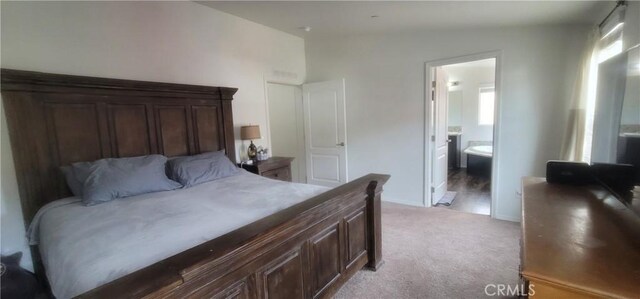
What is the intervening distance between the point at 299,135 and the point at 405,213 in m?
2.20

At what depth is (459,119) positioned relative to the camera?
6.61m

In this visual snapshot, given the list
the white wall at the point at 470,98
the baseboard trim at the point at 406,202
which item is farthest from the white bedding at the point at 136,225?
the white wall at the point at 470,98

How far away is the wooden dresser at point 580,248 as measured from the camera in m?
0.77

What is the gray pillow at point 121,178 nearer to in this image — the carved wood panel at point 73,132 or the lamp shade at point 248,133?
the carved wood panel at point 73,132

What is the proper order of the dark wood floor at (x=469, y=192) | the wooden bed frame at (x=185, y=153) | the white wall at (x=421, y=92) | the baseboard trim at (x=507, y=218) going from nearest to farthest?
the wooden bed frame at (x=185, y=153) < the white wall at (x=421, y=92) < the baseboard trim at (x=507, y=218) < the dark wood floor at (x=469, y=192)

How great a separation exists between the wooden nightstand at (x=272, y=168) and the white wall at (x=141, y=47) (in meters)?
0.39

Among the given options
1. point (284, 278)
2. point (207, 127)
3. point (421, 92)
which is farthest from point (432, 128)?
point (284, 278)

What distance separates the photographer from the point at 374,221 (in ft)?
7.23

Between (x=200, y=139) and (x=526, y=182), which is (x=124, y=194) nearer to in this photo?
(x=200, y=139)

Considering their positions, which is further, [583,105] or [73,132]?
[583,105]

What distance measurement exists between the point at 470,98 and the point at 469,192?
2.87m

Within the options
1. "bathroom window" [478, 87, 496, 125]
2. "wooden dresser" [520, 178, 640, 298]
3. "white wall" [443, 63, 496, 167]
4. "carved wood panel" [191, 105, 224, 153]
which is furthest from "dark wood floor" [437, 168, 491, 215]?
"carved wood panel" [191, 105, 224, 153]

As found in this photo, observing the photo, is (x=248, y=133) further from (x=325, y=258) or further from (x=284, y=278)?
(x=284, y=278)

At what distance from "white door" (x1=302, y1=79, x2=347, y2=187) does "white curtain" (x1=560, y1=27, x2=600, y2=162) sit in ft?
8.59
